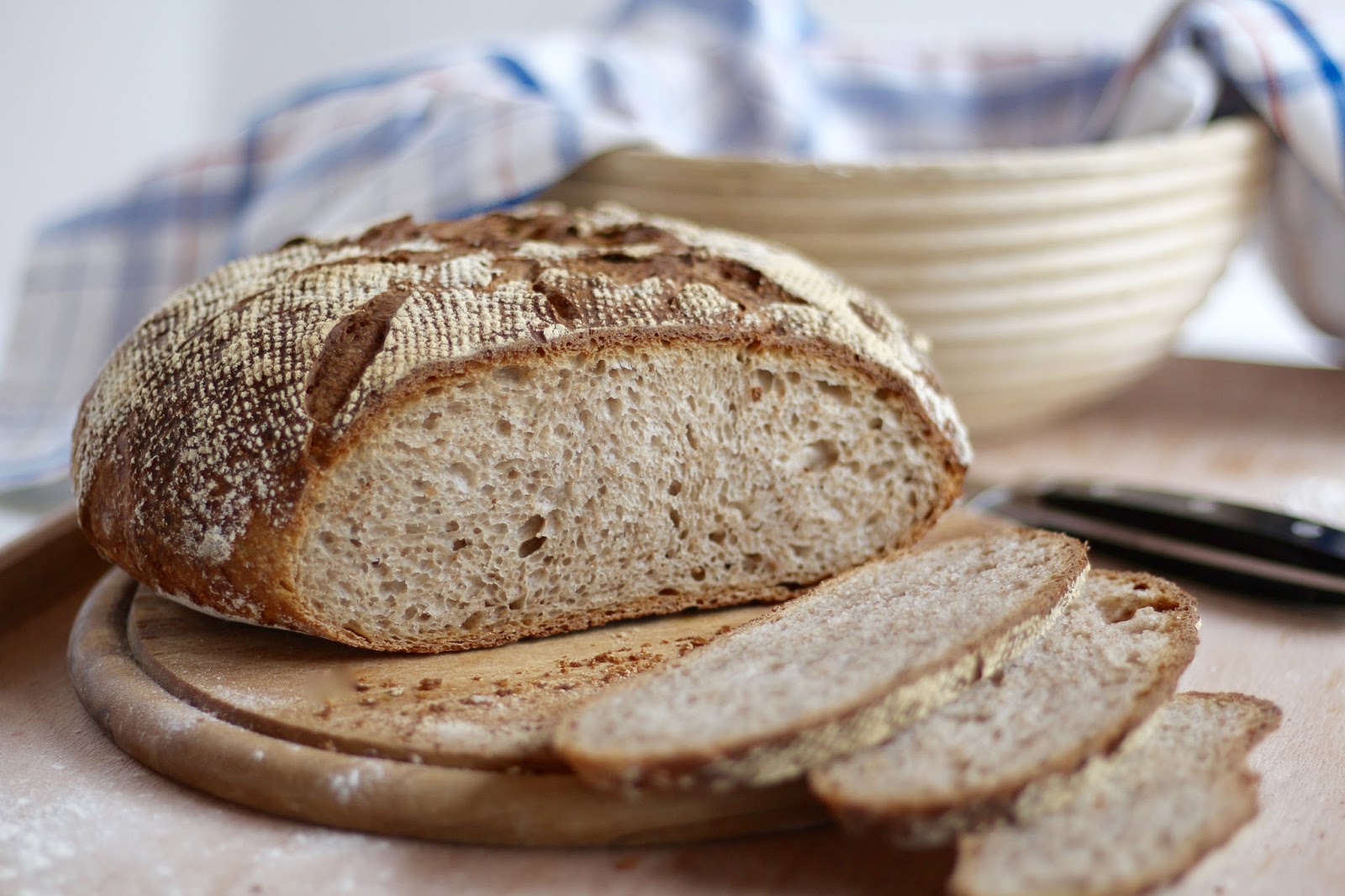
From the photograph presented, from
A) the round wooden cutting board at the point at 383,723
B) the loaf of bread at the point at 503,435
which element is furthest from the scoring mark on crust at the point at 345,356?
the round wooden cutting board at the point at 383,723

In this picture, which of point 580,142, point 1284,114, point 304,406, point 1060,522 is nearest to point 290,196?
point 580,142

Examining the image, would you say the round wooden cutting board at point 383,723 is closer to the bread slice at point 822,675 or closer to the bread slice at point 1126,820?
the bread slice at point 822,675

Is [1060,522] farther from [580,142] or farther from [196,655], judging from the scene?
[196,655]

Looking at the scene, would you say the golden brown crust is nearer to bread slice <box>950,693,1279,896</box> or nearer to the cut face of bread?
bread slice <box>950,693,1279,896</box>

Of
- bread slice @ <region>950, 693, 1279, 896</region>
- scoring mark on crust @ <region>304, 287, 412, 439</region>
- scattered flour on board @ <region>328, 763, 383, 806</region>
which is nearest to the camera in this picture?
bread slice @ <region>950, 693, 1279, 896</region>

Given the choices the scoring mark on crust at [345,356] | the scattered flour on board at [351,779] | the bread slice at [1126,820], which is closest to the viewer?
the bread slice at [1126,820]

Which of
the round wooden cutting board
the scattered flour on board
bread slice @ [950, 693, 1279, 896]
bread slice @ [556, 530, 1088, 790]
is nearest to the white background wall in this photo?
bread slice @ [556, 530, 1088, 790]
